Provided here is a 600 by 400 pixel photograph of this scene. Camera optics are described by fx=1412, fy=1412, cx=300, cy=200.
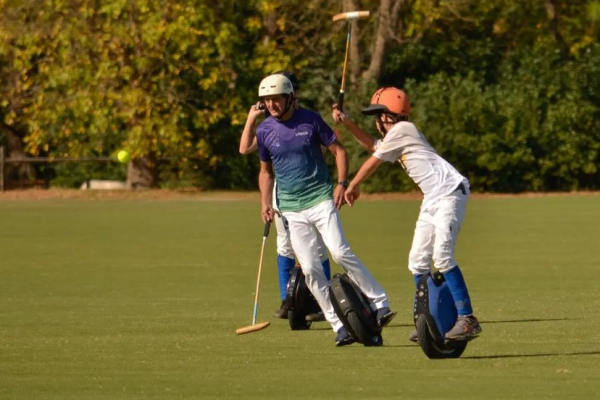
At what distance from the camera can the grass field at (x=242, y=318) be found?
8.57m

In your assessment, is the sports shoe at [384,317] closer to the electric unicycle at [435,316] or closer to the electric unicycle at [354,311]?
the electric unicycle at [354,311]

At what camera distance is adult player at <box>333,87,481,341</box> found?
9.59 m

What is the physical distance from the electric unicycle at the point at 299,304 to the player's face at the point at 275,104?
5.60 feet

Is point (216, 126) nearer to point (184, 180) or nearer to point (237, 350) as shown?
point (184, 180)

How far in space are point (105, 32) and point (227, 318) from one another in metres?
24.6

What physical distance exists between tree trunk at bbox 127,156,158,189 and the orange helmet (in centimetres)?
2808

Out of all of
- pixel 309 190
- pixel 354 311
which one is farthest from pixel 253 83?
pixel 354 311

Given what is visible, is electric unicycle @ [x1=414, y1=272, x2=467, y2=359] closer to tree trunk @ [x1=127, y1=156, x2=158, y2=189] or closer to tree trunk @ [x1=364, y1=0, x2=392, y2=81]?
tree trunk @ [x1=364, y1=0, x2=392, y2=81]

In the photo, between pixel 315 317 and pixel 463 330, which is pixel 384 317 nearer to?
pixel 463 330

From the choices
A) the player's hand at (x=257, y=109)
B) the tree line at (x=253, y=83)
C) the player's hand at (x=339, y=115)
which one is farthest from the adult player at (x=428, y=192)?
the tree line at (x=253, y=83)

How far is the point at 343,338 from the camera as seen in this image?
34.1 ft

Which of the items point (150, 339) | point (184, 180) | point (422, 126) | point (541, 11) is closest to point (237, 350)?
point (150, 339)

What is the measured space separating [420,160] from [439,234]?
0.57 metres

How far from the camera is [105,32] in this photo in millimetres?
36188
